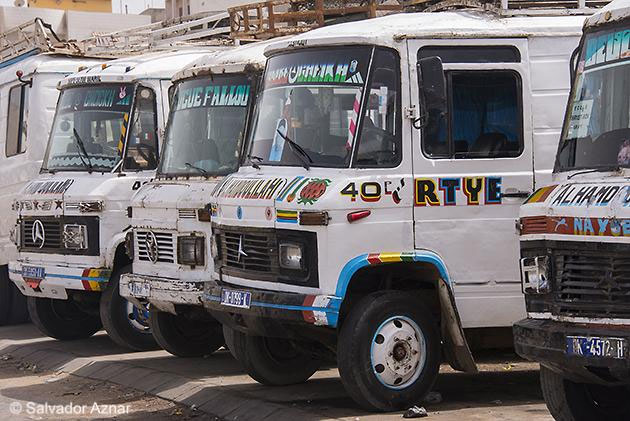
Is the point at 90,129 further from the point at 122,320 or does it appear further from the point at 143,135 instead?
the point at 122,320

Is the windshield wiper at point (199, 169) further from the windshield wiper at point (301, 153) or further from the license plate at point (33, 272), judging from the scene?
the license plate at point (33, 272)

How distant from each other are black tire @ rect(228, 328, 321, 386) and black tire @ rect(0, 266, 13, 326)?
678 cm

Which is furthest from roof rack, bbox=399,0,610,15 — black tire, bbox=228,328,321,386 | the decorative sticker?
black tire, bbox=228,328,321,386

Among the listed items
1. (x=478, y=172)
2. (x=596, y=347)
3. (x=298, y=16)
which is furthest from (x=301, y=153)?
(x=298, y=16)

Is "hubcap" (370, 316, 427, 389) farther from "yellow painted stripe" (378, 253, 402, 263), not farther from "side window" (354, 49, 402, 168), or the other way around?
"side window" (354, 49, 402, 168)

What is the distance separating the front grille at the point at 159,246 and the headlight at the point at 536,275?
4.46 m

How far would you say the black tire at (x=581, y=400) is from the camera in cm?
770

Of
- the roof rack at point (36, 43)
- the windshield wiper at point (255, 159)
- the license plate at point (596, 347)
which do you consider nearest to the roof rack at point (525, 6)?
the windshield wiper at point (255, 159)

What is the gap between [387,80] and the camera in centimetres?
924

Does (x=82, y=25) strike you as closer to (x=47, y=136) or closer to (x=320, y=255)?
(x=47, y=136)

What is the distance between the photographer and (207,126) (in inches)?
452

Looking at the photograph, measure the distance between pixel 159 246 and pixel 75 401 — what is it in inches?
57.8

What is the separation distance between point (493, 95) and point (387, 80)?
78 centimetres

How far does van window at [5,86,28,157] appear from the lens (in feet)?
51.9
